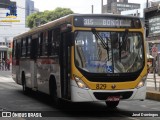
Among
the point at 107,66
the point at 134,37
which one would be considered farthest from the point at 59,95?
the point at 134,37

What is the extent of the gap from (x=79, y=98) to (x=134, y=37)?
2528 mm

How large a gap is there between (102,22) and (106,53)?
0.93m

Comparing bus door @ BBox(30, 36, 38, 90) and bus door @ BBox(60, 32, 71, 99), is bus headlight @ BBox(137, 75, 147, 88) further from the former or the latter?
bus door @ BBox(30, 36, 38, 90)

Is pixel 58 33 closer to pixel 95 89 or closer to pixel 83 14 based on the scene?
pixel 83 14

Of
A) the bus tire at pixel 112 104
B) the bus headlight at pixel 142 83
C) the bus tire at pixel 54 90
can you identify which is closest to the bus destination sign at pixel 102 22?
the bus headlight at pixel 142 83

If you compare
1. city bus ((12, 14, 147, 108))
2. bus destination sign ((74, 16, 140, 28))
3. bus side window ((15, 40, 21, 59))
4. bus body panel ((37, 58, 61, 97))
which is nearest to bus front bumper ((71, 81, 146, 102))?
city bus ((12, 14, 147, 108))

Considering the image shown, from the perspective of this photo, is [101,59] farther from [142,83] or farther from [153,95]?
[153,95]

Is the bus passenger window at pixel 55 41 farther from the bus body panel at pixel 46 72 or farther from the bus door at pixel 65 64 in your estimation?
the bus door at pixel 65 64

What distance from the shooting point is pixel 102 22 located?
12102 millimetres

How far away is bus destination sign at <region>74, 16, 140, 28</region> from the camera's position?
12.0m

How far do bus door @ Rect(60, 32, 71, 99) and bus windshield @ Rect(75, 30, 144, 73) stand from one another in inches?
14.5

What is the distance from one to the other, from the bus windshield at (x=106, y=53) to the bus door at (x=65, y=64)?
37 centimetres

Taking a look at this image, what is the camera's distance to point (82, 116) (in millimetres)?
12055

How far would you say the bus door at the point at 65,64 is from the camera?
12052 mm
